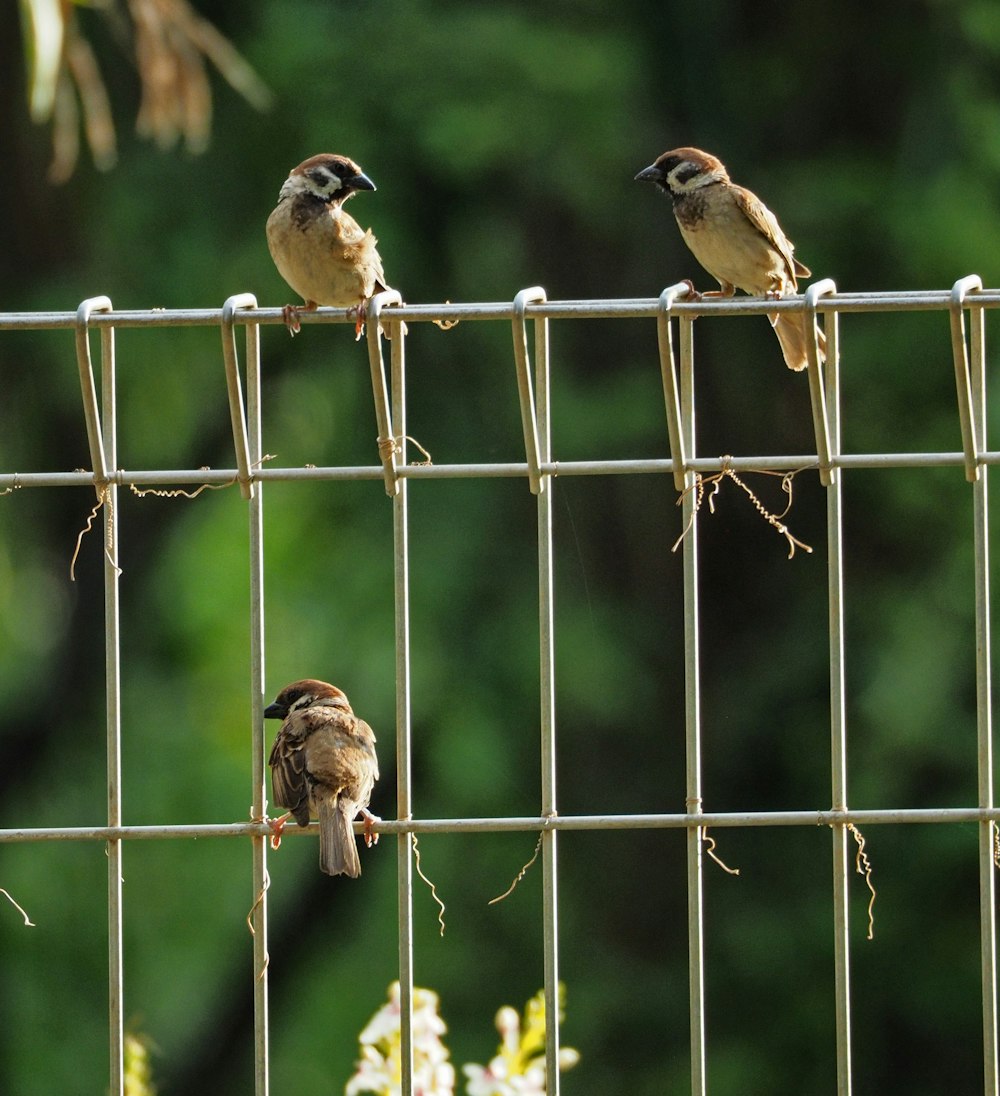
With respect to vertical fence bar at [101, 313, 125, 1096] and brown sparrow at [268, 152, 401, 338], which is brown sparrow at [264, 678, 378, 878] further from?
brown sparrow at [268, 152, 401, 338]

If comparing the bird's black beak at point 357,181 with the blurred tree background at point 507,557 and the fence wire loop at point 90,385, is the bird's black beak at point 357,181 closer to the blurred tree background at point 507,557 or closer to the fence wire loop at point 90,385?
the fence wire loop at point 90,385

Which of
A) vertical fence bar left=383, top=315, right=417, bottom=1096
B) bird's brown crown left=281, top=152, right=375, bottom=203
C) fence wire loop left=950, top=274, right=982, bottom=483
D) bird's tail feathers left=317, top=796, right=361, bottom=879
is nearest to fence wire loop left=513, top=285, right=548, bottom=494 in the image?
vertical fence bar left=383, top=315, right=417, bottom=1096

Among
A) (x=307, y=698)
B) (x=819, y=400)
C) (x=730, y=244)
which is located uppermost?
(x=730, y=244)

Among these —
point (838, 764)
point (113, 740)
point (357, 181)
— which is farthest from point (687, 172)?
point (113, 740)

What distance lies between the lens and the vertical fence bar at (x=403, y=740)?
2.41 meters

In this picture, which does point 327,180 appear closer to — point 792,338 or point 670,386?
point 792,338

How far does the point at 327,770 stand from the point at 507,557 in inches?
179

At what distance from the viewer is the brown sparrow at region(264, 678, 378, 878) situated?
9.12 ft

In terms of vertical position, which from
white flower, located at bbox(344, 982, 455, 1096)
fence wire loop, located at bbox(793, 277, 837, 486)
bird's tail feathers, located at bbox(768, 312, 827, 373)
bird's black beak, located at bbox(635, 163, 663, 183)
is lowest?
white flower, located at bbox(344, 982, 455, 1096)

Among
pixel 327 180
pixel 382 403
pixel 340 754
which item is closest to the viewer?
pixel 382 403

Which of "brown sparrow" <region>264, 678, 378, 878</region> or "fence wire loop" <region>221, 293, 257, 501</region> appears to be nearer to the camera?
"fence wire loop" <region>221, 293, 257, 501</region>

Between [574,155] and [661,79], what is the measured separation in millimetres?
561

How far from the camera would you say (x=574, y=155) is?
22.9ft

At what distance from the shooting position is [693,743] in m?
2.41
